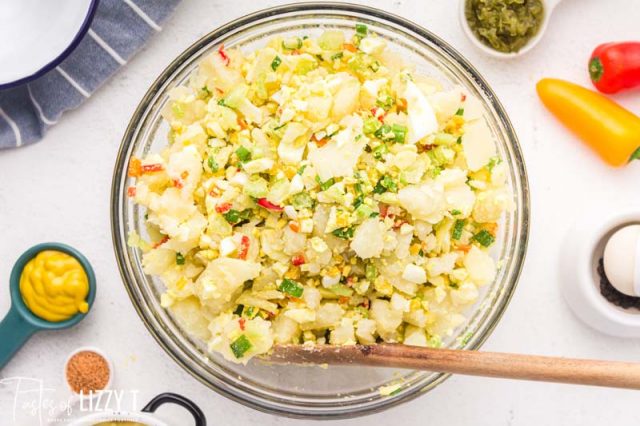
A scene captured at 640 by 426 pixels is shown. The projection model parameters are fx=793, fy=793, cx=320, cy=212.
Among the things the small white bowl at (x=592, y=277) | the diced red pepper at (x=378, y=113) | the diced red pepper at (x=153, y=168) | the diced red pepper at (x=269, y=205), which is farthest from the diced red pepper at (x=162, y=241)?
the small white bowl at (x=592, y=277)

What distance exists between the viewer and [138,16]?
2352 mm

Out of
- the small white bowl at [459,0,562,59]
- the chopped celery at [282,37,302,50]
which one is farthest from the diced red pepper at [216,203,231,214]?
the small white bowl at [459,0,562,59]

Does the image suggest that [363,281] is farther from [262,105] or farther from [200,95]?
[200,95]

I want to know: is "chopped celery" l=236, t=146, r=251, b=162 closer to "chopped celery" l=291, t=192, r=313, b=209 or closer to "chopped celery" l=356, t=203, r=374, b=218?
"chopped celery" l=291, t=192, r=313, b=209

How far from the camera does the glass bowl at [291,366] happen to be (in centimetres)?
219

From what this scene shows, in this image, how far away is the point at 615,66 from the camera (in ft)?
7.63

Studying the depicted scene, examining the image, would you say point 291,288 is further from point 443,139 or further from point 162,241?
point 443,139

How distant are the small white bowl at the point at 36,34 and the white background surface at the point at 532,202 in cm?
17

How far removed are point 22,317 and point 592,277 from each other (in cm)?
171

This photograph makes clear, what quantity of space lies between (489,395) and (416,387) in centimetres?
37

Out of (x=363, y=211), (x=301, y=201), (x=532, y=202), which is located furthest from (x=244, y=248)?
(x=532, y=202)

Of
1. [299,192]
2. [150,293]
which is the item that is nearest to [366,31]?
[299,192]

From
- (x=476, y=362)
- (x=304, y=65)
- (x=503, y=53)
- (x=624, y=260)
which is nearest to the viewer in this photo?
(x=476, y=362)

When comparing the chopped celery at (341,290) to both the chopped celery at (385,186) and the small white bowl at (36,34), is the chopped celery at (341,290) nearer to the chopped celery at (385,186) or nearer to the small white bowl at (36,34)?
the chopped celery at (385,186)
